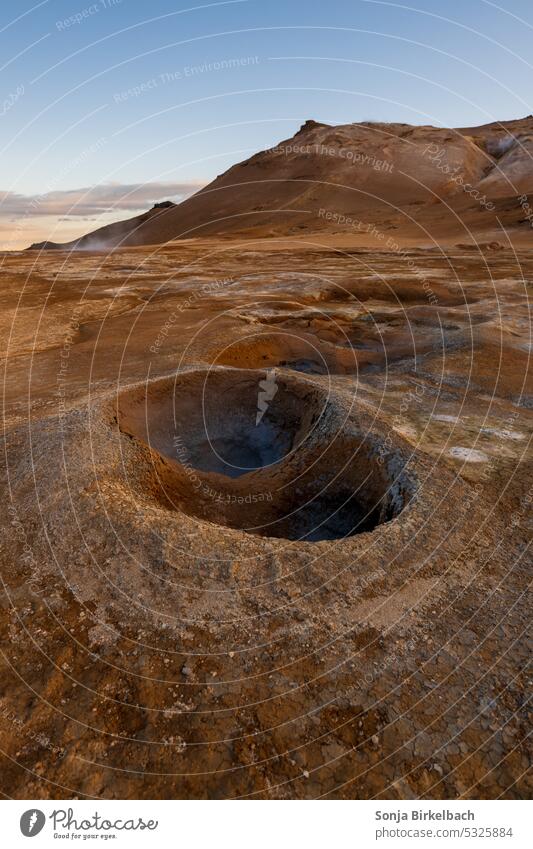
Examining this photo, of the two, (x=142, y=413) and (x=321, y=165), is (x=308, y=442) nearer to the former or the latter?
(x=142, y=413)

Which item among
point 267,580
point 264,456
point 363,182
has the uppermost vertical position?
point 363,182

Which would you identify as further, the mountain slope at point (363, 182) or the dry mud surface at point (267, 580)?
the mountain slope at point (363, 182)

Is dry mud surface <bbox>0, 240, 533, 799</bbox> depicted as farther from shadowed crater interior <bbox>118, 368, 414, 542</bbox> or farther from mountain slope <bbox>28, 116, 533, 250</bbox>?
mountain slope <bbox>28, 116, 533, 250</bbox>

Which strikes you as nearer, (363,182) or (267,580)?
(267,580)

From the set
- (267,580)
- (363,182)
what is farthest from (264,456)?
(363,182)

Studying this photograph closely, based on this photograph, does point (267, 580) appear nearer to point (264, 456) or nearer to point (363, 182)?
point (264, 456)

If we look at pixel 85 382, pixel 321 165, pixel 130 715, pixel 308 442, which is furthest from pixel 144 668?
pixel 321 165

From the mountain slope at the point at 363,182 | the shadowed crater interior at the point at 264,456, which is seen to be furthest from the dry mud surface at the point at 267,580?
the mountain slope at the point at 363,182

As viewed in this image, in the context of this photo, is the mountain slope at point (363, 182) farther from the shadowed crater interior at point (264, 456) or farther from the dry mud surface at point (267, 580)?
the dry mud surface at point (267, 580)
